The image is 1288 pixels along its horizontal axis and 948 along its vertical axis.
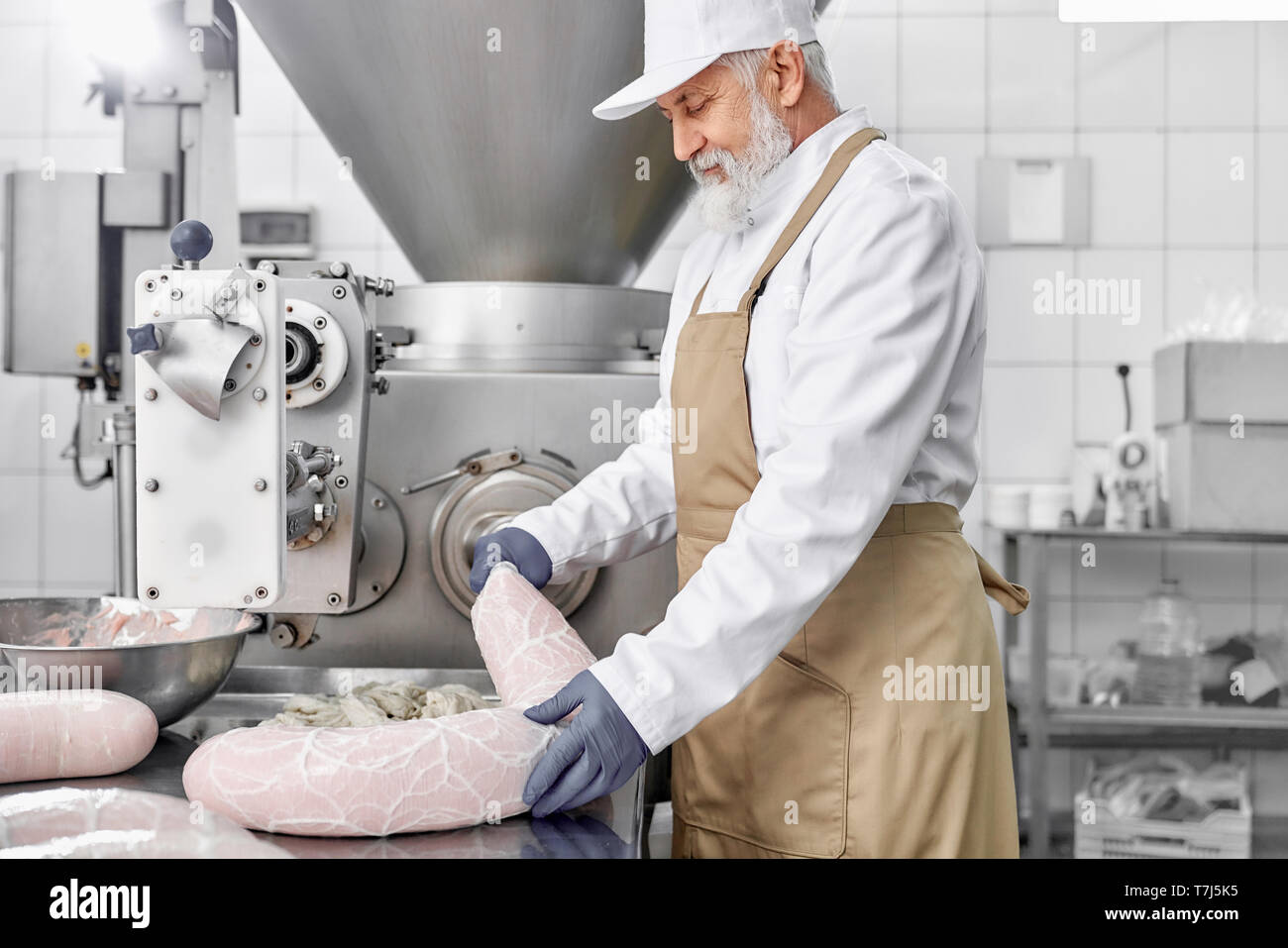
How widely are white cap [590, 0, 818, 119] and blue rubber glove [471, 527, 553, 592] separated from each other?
0.50 meters

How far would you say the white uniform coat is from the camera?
910 millimetres

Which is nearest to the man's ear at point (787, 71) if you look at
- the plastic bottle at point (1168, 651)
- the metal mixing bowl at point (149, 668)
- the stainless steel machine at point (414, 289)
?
the stainless steel machine at point (414, 289)

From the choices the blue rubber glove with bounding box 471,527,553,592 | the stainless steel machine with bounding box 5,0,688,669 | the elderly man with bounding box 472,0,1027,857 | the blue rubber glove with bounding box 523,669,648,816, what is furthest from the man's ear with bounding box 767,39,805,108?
the blue rubber glove with bounding box 523,669,648,816

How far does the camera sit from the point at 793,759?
107 centimetres

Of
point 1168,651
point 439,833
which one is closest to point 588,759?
point 439,833

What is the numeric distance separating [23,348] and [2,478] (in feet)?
5.27

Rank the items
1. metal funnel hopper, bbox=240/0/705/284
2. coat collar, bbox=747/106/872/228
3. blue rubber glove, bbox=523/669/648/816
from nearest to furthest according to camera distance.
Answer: blue rubber glove, bbox=523/669/648/816 → coat collar, bbox=747/106/872/228 → metal funnel hopper, bbox=240/0/705/284

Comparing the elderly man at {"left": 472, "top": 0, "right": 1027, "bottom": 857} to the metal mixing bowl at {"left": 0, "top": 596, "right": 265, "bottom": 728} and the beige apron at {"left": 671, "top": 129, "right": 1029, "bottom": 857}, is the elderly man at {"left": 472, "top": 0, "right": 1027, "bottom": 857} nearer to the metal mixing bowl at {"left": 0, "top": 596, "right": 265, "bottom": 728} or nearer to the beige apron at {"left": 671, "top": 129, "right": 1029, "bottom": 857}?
the beige apron at {"left": 671, "top": 129, "right": 1029, "bottom": 857}

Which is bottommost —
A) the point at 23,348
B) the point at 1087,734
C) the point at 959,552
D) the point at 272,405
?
the point at 1087,734

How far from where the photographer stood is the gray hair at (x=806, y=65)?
1.14 metres

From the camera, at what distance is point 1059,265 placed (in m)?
3.08
